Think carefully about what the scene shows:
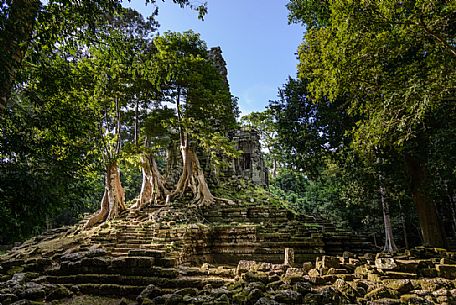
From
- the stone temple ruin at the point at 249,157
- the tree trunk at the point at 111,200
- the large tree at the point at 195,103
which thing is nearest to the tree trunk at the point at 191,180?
the large tree at the point at 195,103

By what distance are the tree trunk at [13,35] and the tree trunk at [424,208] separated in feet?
32.6

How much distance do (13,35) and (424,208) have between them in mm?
10739

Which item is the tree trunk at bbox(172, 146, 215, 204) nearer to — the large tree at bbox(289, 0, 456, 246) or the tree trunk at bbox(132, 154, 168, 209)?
the tree trunk at bbox(132, 154, 168, 209)

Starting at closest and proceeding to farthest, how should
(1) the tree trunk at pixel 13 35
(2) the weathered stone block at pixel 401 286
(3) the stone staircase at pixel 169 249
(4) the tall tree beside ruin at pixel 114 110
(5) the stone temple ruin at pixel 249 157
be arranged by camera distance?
(1) the tree trunk at pixel 13 35, (2) the weathered stone block at pixel 401 286, (3) the stone staircase at pixel 169 249, (4) the tall tree beside ruin at pixel 114 110, (5) the stone temple ruin at pixel 249 157

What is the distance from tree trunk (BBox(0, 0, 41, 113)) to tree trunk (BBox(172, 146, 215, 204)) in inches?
453

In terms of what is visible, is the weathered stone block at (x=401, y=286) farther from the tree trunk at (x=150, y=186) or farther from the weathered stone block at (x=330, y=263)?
the tree trunk at (x=150, y=186)

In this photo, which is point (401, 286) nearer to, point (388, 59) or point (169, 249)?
point (388, 59)

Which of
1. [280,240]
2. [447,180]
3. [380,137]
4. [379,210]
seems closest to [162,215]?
[280,240]

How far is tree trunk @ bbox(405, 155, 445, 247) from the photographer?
8.68 meters

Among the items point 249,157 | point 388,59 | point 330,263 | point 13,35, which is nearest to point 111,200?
point 330,263

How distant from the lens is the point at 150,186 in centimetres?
1552

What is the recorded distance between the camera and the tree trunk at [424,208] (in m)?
8.68

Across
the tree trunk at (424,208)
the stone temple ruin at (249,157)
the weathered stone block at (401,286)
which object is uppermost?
the stone temple ruin at (249,157)

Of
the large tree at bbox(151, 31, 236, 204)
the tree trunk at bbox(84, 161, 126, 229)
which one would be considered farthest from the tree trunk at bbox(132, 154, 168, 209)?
the tree trunk at bbox(84, 161, 126, 229)
